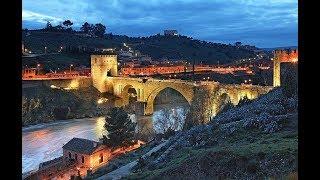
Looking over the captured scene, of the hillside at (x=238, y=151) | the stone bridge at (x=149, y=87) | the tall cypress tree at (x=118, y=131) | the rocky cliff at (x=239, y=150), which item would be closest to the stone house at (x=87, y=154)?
the tall cypress tree at (x=118, y=131)

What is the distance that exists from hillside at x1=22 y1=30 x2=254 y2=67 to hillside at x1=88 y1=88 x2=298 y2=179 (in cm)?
6759

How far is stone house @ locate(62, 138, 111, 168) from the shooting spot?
31.7 meters

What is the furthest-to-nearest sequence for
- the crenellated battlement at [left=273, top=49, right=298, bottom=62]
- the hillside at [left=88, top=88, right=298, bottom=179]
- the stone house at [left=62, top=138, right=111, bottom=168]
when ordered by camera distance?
the crenellated battlement at [left=273, top=49, right=298, bottom=62] → the stone house at [left=62, top=138, right=111, bottom=168] → the hillside at [left=88, top=88, right=298, bottom=179]

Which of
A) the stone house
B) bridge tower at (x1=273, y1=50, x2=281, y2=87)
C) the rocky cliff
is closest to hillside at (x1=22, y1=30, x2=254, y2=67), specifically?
the stone house

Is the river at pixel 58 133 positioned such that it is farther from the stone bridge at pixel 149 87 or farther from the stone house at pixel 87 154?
the stone bridge at pixel 149 87

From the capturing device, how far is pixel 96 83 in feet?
224

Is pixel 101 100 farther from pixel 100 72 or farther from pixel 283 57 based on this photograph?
pixel 283 57

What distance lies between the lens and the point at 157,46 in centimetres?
14062

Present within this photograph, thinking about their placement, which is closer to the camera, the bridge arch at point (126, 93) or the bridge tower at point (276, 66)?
the bridge tower at point (276, 66)

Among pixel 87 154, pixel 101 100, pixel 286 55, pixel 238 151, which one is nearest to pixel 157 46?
pixel 101 100

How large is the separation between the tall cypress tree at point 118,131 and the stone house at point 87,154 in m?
1.00

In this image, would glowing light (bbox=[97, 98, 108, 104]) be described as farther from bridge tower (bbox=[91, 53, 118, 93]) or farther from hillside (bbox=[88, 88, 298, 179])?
hillside (bbox=[88, 88, 298, 179])

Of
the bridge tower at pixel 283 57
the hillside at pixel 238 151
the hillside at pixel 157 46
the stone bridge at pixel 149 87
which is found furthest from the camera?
the hillside at pixel 157 46

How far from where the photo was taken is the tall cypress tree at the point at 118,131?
3381 cm
